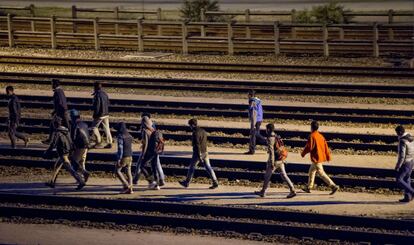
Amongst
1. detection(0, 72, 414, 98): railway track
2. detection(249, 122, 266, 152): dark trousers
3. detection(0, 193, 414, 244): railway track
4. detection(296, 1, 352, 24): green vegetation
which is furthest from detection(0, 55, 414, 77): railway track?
detection(0, 193, 414, 244): railway track

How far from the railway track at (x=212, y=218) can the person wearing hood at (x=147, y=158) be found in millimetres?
1390

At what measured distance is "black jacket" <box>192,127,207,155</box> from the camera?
1908 cm

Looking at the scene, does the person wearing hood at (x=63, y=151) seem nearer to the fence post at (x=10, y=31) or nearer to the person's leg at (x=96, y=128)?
the person's leg at (x=96, y=128)


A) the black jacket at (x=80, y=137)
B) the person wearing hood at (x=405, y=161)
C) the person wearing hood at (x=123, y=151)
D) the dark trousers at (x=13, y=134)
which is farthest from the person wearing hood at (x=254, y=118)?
the dark trousers at (x=13, y=134)

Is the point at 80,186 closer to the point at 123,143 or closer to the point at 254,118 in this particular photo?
the point at 123,143

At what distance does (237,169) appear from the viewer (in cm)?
2097

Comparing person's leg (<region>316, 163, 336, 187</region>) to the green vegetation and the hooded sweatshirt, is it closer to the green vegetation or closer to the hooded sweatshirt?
the hooded sweatshirt

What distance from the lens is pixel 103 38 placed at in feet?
134

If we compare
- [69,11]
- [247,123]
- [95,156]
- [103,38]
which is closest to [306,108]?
[247,123]

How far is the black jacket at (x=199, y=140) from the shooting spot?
62.6 feet

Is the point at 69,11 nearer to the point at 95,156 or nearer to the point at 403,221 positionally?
the point at 95,156

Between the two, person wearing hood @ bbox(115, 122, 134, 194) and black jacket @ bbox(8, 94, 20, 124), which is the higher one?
black jacket @ bbox(8, 94, 20, 124)

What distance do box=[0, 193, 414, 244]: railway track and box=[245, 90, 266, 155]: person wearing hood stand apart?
14.0 feet

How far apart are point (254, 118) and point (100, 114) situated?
3.47 m
